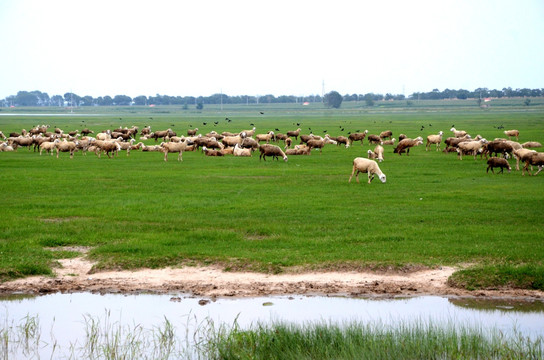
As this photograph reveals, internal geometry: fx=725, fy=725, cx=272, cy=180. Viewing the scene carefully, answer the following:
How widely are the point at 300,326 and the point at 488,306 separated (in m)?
3.70

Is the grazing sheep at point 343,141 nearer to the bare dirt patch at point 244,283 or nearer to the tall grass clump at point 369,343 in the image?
the bare dirt patch at point 244,283

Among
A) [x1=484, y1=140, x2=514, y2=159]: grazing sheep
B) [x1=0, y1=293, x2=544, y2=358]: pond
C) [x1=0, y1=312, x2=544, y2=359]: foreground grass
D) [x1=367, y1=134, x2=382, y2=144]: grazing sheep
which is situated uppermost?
[x1=484, y1=140, x2=514, y2=159]: grazing sheep

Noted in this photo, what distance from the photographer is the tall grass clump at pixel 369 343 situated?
1010cm

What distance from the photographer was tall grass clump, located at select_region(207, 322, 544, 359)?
10.1m

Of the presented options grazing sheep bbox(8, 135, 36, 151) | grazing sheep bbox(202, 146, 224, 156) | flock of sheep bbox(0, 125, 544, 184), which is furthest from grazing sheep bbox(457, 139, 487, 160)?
grazing sheep bbox(8, 135, 36, 151)

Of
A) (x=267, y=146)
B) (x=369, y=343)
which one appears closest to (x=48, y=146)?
(x=267, y=146)

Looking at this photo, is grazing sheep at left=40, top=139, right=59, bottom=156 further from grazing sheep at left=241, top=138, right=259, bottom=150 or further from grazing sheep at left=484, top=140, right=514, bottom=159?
grazing sheep at left=484, top=140, right=514, bottom=159

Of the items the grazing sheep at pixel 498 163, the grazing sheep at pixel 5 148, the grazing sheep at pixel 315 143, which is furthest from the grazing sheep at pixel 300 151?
the grazing sheep at pixel 5 148

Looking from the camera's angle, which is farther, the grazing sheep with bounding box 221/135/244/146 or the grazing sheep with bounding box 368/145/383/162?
the grazing sheep with bounding box 221/135/244/146

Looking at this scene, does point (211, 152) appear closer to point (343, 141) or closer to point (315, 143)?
point (315, 143)

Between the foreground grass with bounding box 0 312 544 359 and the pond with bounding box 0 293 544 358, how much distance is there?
117 mm

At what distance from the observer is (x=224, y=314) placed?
12.5 metres

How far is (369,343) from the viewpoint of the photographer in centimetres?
1038

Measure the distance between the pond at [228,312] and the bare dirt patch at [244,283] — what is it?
0.97ft
